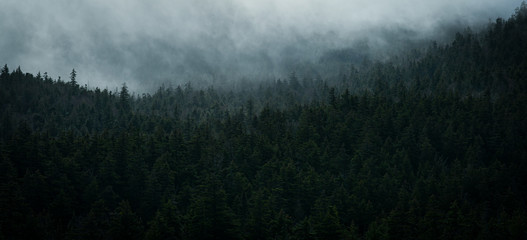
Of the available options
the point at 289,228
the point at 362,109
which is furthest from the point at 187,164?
the point at 362,109

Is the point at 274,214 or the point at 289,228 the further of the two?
the point at 274,214

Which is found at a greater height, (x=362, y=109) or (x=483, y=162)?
(x=362, y=109)

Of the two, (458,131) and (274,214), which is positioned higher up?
Result: (458,131)

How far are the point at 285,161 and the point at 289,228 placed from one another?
39.6 m

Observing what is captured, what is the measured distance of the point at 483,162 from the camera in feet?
400

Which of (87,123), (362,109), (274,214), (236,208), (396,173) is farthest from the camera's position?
(87,123)

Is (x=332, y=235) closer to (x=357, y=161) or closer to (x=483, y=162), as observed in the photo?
(x=357, y=161)

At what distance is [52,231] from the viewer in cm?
7562

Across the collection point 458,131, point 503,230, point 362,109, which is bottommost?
point 503,230

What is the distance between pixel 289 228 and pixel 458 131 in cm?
7243

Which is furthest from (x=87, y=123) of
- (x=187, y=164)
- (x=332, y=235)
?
(x=332, y=235)

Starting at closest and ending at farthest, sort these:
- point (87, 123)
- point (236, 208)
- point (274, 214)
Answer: point (274, 214) → point (236, 208) → point (87, 123)

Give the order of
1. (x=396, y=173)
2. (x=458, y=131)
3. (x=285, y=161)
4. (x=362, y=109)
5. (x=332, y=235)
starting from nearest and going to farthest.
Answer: (x=332, y=235)
(x=396, y=173)
(x=285, y=161)
(x=458, y=131)
(x=362, y=109)

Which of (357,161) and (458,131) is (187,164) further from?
(458,131)
